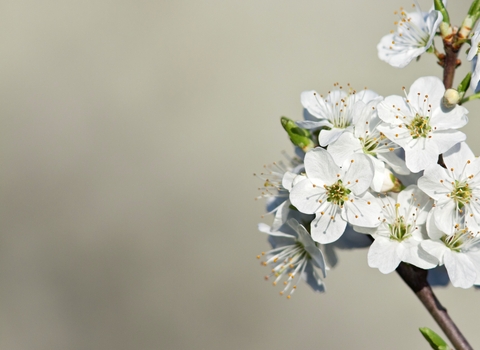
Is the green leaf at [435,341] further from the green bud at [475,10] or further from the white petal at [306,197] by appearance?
the green bud at [475,10]

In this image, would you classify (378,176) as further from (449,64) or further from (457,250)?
(449,64)

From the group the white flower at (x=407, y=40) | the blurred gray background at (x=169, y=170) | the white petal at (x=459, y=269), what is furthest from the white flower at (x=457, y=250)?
the blurred gray background at (x=169, y=170)

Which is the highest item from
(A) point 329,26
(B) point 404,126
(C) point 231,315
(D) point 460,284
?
(A) point 329,26

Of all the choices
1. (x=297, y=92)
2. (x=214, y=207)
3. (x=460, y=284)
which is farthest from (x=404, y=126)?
(x=297, y=92)

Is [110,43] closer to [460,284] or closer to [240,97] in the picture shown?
[240,97]

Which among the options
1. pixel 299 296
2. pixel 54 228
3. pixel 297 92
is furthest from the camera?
pixel 297 92

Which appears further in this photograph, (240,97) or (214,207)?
(240,97)

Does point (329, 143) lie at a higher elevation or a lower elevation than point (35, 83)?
lower

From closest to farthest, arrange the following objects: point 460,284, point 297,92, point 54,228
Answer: point 460,284
point 54,228
point 297,92
